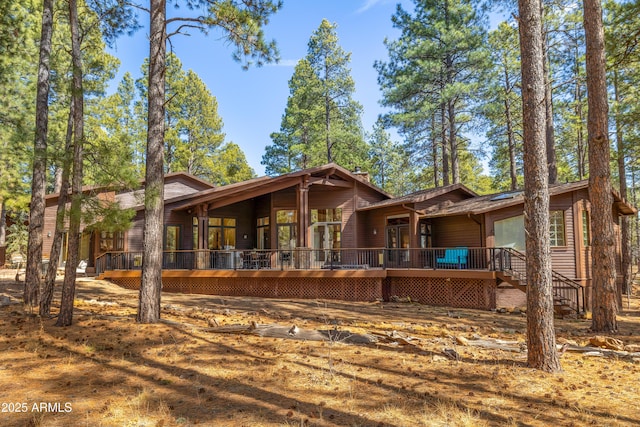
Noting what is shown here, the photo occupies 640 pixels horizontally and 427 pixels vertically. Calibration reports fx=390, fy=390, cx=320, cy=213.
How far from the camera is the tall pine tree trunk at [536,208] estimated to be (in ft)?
17.7

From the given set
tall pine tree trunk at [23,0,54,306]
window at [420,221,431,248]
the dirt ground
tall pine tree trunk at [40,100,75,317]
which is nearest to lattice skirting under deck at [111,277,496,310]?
window at [420,221,431,248]

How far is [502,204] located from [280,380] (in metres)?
10.7

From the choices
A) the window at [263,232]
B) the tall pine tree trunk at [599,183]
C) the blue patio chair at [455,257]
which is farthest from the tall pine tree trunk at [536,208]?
the window at [263,232]

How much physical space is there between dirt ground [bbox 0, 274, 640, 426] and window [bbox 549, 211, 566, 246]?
219 inches

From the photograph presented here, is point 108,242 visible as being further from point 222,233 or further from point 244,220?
point 244,220

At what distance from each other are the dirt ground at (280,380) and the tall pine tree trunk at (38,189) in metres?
1.00

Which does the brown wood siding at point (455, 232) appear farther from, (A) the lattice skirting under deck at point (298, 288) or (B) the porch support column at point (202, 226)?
(B) the porch support column at point (202, 226)

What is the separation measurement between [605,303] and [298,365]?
7.58m

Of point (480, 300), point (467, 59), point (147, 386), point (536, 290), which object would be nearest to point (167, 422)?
point (147, 386)

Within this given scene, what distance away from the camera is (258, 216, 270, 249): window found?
18812mm

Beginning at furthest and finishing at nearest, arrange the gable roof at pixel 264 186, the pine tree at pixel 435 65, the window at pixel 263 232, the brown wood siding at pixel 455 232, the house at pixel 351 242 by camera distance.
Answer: the pine tree at pixel 435 65 → the window at pixel 263 232 → the gable roof at pixel 264 186 → the brown wood siding at pixel 455 232 → the house at pixel 351 242

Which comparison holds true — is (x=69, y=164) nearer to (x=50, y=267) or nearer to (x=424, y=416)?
(x=50, y=267)

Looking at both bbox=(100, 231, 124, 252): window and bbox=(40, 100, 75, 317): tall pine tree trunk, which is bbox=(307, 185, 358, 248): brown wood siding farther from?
bbox=(40, 100, 75, 317): tall pine tree trunk

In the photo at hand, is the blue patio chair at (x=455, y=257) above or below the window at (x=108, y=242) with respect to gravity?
below
